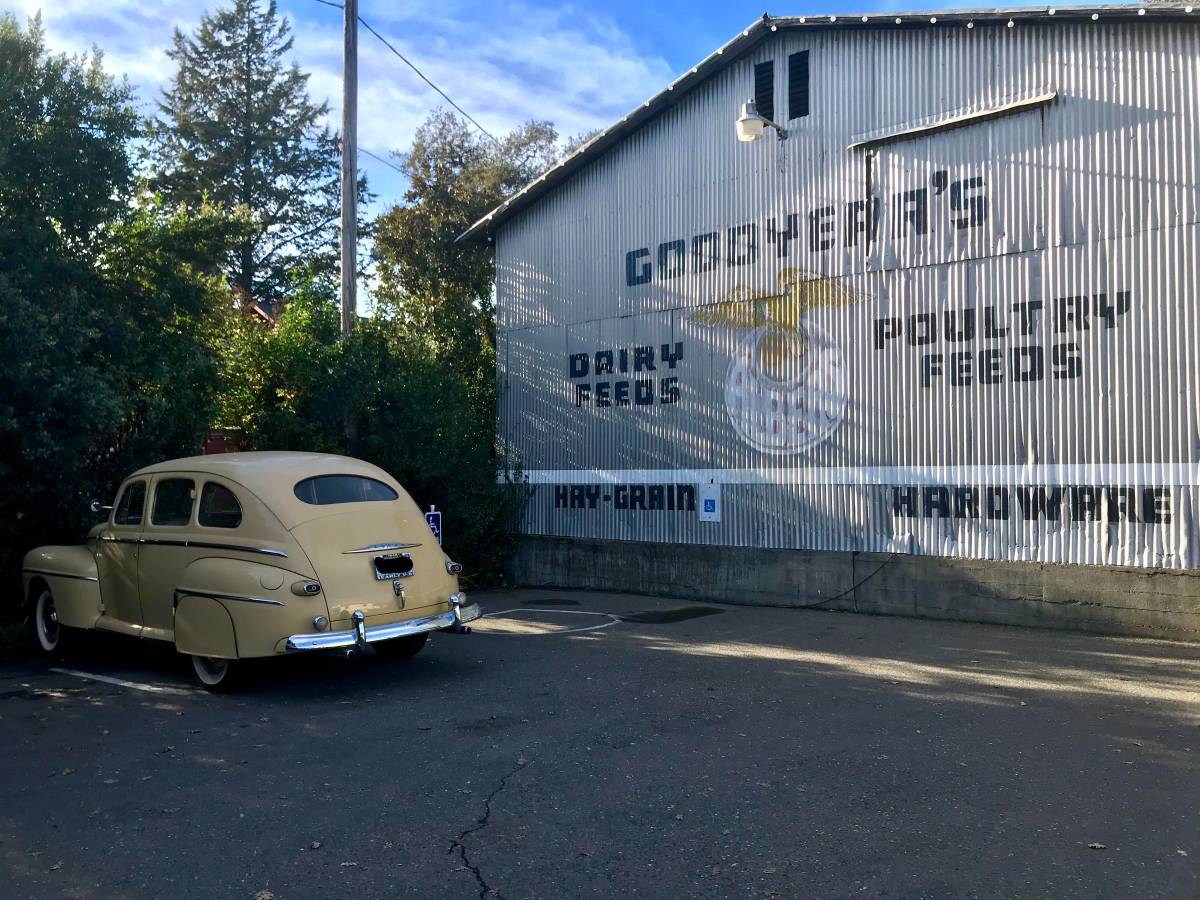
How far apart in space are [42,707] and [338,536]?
8.94ft

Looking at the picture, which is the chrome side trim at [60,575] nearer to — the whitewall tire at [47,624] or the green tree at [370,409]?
the whitewall tire at [47,624]

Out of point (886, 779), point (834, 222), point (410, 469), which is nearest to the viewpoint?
point (886, 779)

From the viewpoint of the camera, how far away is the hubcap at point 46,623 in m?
10.5

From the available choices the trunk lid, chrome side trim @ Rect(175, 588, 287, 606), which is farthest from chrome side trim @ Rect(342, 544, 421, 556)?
chrome side trim @ Rect(175, 588, 287, 606)

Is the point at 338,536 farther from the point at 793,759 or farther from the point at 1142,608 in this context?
the point at 1142,608

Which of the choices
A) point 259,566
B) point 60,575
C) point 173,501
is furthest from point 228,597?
point 60,575

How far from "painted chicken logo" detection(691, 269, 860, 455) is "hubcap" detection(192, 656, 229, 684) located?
866 centimetres

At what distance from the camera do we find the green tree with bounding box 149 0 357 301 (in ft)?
130

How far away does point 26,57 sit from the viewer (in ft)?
40.1

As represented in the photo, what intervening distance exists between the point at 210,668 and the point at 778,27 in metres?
11.6

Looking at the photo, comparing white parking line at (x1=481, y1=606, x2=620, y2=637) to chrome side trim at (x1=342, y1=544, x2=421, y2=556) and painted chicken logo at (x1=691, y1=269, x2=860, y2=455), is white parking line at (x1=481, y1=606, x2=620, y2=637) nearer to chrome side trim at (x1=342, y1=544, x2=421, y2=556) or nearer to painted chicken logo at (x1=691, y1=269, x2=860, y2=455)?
chrome side trim at (x1=342, y1=544, x2=421, y2=556)

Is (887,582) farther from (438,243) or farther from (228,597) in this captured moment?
(438,243)

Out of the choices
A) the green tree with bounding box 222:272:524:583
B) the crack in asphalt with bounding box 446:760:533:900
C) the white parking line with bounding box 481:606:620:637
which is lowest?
the crack in asphalt with bounding box 446:760:533:900

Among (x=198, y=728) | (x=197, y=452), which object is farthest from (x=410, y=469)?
(x=198, y=728)
